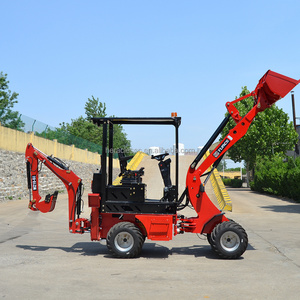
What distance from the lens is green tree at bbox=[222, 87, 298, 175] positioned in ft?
154

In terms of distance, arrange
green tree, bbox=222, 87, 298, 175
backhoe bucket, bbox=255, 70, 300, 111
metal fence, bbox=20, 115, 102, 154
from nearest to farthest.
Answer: backhoe bucket, bbox=255, 70, 300, 111 → metal fence, bbox=20, 115, 102, 154 → green tree, bbox=222, 87, 298, 175

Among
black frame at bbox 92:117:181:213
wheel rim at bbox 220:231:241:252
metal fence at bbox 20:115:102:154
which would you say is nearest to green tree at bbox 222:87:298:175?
metal fence at bbox 20:115:102:154

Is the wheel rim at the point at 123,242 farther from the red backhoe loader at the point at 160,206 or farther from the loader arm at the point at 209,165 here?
the loader arm at the point at 209,165

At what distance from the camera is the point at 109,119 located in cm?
887

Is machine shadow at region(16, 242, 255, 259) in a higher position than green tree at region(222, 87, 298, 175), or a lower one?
lower

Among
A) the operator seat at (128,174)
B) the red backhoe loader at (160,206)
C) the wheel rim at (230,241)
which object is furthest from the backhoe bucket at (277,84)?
the operator seat at (128,174)

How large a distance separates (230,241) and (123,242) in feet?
7.15

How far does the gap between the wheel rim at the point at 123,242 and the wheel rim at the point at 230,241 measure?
1844mm

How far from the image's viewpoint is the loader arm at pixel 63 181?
8992 millimetres

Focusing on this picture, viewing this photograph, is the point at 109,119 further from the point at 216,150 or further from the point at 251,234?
the point at 251,234

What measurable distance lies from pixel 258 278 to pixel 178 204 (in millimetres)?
2473

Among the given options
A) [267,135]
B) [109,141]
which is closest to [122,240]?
[109,141]

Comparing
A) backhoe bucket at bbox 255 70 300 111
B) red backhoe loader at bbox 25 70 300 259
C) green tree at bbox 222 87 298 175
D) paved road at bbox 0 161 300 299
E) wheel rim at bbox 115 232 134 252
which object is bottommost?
paved road at bbox 0 161 300 299

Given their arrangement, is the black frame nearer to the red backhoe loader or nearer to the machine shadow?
the red backhoe loader
